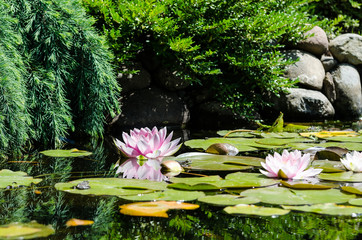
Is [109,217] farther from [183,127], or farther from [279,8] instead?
[279,8]

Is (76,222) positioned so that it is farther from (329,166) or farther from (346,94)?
(346,94)

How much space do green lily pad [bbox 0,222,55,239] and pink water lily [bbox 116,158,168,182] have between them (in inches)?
26.9

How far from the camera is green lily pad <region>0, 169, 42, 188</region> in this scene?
5.17 feet

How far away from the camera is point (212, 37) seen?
157 inches

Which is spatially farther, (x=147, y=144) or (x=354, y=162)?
(x=147, y=144)

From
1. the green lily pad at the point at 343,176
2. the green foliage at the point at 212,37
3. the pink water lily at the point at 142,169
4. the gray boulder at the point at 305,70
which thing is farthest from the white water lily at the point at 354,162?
the gray boulder at the point at 305,70

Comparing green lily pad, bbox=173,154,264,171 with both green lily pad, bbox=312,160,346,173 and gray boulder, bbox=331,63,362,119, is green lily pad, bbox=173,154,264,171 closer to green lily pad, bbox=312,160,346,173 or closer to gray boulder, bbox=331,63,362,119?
green lily pad, bbox=312,160,346,173

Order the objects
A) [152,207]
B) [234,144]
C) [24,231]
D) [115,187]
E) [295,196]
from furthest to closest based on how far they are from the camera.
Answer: [234,144], [115,187], [295,196], [152,207], [24,231]

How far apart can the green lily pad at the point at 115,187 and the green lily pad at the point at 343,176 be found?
666 mm

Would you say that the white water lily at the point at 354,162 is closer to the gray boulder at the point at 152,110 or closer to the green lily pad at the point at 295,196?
the green lily pad at the point at 295,196

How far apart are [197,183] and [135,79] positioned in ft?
8.49

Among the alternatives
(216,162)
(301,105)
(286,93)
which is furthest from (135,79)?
(216,162)

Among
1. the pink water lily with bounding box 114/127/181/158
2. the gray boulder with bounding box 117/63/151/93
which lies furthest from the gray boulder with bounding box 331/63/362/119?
the pink water lily with bounding box 114/127/181/158

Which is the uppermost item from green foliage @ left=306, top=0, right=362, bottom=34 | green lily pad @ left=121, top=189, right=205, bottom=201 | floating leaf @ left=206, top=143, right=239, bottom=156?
green foliage @ left=306, top=0, right=362, bottom=34
